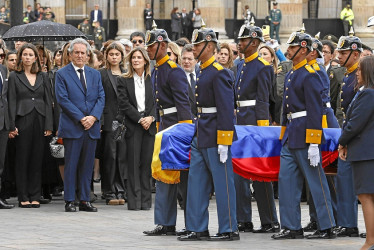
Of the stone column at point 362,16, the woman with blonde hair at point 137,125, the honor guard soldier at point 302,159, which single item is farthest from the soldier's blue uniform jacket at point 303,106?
the stone column at point 362,16

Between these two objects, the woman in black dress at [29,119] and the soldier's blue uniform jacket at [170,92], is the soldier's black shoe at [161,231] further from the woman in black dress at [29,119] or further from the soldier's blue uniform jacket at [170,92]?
the woman in black dress at [29,119]

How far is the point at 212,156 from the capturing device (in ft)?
41.6

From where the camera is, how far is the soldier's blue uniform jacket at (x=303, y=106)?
41.5 ft

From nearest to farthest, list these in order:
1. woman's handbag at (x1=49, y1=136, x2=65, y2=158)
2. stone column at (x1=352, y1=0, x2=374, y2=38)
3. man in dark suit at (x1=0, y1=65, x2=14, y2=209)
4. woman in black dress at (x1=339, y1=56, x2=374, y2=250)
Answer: woman in black dress at (x1=339, y1=56, x2=374, y2=250), man in dark suit at (x1=0, y1=65, x2=14, y2=209), woman's handbag at (x1=49, y1=136, x2=65, y2=158), stone column at (x1=352, y1=0, x2=374, y2=38)

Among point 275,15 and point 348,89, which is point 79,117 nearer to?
point 348,89

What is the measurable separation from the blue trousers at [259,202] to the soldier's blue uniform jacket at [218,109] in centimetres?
106

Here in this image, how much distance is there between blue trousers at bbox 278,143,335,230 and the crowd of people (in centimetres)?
1

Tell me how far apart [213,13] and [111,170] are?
97.9ft

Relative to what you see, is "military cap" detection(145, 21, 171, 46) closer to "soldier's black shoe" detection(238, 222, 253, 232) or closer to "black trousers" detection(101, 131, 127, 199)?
"soldier's black shoe" detection(238, 222, 253, 232)

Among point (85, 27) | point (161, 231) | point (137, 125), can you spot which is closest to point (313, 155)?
point (161, 231)

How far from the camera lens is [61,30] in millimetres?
19891

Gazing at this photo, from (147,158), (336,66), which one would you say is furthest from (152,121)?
(336,66)

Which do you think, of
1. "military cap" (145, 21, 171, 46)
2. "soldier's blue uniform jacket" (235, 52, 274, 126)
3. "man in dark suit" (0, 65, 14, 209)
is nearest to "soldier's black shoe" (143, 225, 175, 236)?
"soldier's blue uniform jacket" (235, 52, 274, 126)

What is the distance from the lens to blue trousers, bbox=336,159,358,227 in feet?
43.1
